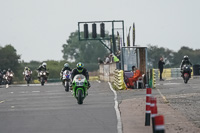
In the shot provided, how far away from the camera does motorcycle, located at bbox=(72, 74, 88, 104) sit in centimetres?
2181

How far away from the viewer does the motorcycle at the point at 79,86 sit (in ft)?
71.6

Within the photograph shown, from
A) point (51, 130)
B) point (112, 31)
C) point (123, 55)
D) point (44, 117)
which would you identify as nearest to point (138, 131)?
point (51, 130)

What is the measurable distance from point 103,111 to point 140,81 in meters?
14.5

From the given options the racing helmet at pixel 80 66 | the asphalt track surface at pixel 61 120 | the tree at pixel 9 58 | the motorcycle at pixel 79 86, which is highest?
the tree at pixel 9 58

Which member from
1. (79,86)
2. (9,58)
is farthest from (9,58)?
(79,86)

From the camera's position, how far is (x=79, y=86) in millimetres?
22094

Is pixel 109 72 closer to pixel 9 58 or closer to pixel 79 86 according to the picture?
pixel 79 86

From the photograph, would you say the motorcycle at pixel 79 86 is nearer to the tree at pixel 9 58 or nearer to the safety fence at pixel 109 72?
the safety fence at pixel 109 72

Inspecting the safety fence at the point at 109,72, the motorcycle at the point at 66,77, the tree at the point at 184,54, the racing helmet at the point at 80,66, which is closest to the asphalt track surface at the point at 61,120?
the racing helmet at the point at 80,66

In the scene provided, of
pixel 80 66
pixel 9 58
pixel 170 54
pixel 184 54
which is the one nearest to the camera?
pixel 80 66

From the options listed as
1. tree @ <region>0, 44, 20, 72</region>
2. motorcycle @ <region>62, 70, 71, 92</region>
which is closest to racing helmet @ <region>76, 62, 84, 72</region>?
motorcycle @ <region>62, 70, 71, 92</region>

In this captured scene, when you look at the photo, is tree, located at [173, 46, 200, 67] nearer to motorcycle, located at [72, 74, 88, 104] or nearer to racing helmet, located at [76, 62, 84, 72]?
racing helmet, located at [76, 62, 84, 72]

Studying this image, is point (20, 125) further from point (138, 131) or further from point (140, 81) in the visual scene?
point (140, 81)

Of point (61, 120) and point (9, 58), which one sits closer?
point (61, 120)
